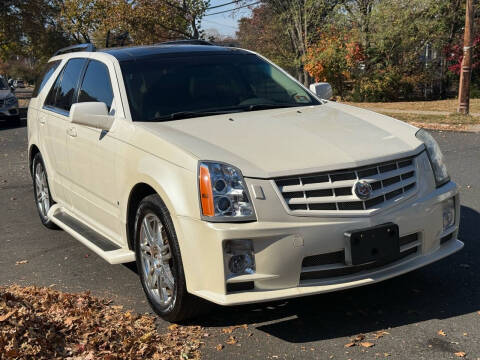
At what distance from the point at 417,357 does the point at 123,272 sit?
270cm

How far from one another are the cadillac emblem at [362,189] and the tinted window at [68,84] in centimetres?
318

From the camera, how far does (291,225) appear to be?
12.2 ft

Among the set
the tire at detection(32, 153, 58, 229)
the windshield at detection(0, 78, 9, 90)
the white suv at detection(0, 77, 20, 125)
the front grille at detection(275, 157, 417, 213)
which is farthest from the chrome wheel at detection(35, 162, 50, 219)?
the windshield at detection(0, 78, 9, 90)

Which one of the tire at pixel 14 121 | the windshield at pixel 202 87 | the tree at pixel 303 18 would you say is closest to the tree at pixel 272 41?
the tree at pixel 303 18

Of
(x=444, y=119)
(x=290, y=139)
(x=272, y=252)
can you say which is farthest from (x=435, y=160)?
(x=444, y=119)

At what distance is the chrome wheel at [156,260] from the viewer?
420cm

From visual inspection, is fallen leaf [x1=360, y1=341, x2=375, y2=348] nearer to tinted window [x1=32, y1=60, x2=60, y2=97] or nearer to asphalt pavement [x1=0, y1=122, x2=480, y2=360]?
asphalt pavement [x1=0, y1=122, x2=480, y2=360]

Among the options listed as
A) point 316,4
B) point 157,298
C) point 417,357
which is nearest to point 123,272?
point 157,298

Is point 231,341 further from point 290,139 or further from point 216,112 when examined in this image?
point 216,112

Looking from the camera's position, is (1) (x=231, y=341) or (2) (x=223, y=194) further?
(1) (x=231, y=341)

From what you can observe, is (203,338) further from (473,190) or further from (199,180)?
(473,190)

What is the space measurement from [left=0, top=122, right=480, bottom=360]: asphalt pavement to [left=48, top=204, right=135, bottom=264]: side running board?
0.32 metres

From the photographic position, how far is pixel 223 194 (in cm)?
378

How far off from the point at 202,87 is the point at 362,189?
1888 millimetres
